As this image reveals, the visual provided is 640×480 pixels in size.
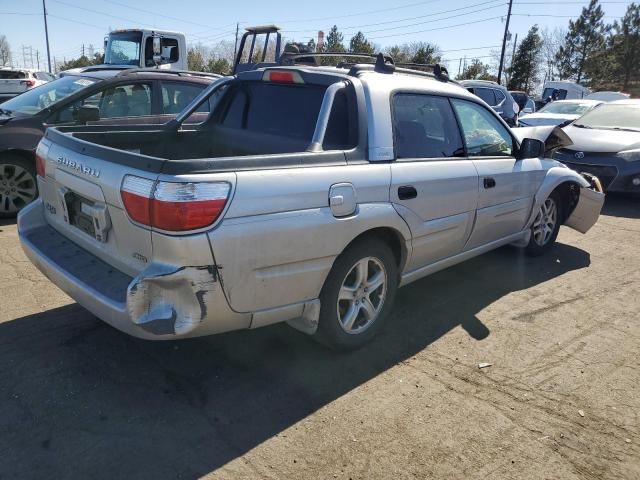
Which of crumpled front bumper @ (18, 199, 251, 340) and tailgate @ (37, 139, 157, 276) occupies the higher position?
tailgate @ (37, 139, 157, 276)

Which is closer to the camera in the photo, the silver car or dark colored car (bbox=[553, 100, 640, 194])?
the silver car

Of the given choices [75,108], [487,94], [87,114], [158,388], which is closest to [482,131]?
[158,388]

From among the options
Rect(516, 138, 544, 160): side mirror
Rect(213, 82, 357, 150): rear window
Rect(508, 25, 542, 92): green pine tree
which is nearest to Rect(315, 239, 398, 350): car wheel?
Rect(213, 82, 357, 150): rear window

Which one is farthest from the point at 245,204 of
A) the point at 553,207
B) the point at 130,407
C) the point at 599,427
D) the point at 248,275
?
the point at 553,207

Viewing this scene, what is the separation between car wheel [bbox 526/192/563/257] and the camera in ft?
18.0

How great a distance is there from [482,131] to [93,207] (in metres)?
3.18

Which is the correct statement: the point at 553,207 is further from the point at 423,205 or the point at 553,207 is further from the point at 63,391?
the point at 63,391

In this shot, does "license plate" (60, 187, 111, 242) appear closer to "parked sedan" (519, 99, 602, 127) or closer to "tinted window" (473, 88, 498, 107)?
"parked sedan" (519, 99, 602, 127)

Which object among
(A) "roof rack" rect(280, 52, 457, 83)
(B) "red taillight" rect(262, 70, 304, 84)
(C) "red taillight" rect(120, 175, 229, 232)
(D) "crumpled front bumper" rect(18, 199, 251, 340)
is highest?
(A) "roof rack" rect(280, 52, 457, 83)

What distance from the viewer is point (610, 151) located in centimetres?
860

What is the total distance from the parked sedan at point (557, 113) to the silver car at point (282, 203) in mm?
9997

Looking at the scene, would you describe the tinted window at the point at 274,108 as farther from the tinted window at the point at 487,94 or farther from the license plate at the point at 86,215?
the tinted window at the point at 487,94

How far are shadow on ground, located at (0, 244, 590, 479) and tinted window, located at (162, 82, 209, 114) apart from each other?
149 inches

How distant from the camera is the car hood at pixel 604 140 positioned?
28.3ft
